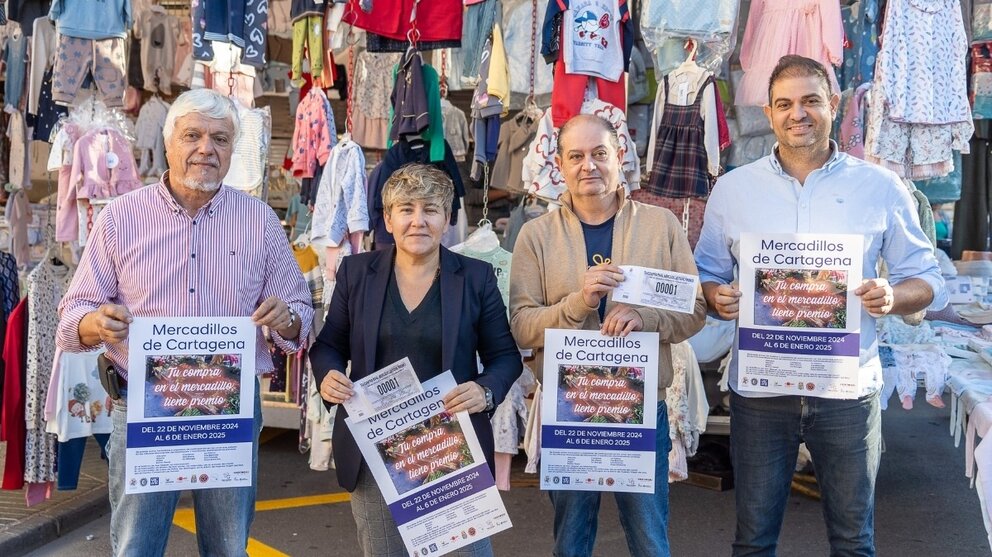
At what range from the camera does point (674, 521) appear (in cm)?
527

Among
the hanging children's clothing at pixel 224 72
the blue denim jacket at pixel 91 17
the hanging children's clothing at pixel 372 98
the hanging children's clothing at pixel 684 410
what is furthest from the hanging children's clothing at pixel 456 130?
the hanging children's clothing at pixel 684 410

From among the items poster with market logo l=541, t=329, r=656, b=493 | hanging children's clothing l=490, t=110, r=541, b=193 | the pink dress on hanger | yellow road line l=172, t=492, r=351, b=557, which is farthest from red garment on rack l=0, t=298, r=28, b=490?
the pink dress on hanger

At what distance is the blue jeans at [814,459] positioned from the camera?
2795 millimetres

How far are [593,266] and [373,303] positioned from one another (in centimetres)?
67

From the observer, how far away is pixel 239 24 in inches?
203

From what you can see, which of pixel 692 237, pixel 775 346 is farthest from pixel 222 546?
pixel 692 237

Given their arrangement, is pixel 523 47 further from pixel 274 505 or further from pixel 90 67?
pixel 274 505

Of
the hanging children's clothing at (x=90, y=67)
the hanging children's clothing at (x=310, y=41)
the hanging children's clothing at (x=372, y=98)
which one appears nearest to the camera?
the hanging children's clothing at (x=90, y=67)

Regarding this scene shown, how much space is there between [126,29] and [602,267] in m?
4.21

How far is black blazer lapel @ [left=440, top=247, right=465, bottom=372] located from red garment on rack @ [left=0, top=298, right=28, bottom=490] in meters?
3.27

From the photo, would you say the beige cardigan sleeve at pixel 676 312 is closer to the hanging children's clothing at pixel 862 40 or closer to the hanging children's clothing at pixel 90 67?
the hanging children's clothing at pixel 862 40

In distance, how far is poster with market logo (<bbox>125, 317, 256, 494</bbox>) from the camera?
8.36 feet

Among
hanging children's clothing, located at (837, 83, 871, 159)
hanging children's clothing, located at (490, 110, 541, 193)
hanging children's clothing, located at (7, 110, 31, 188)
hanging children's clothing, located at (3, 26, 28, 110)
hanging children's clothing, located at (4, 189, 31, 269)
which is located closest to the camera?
hanging children's clothing, located at (837, 83, 871, 159)

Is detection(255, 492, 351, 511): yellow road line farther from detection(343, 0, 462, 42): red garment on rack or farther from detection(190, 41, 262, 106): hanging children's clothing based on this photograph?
detection(343, 0, 462, 42): red garment on rack
